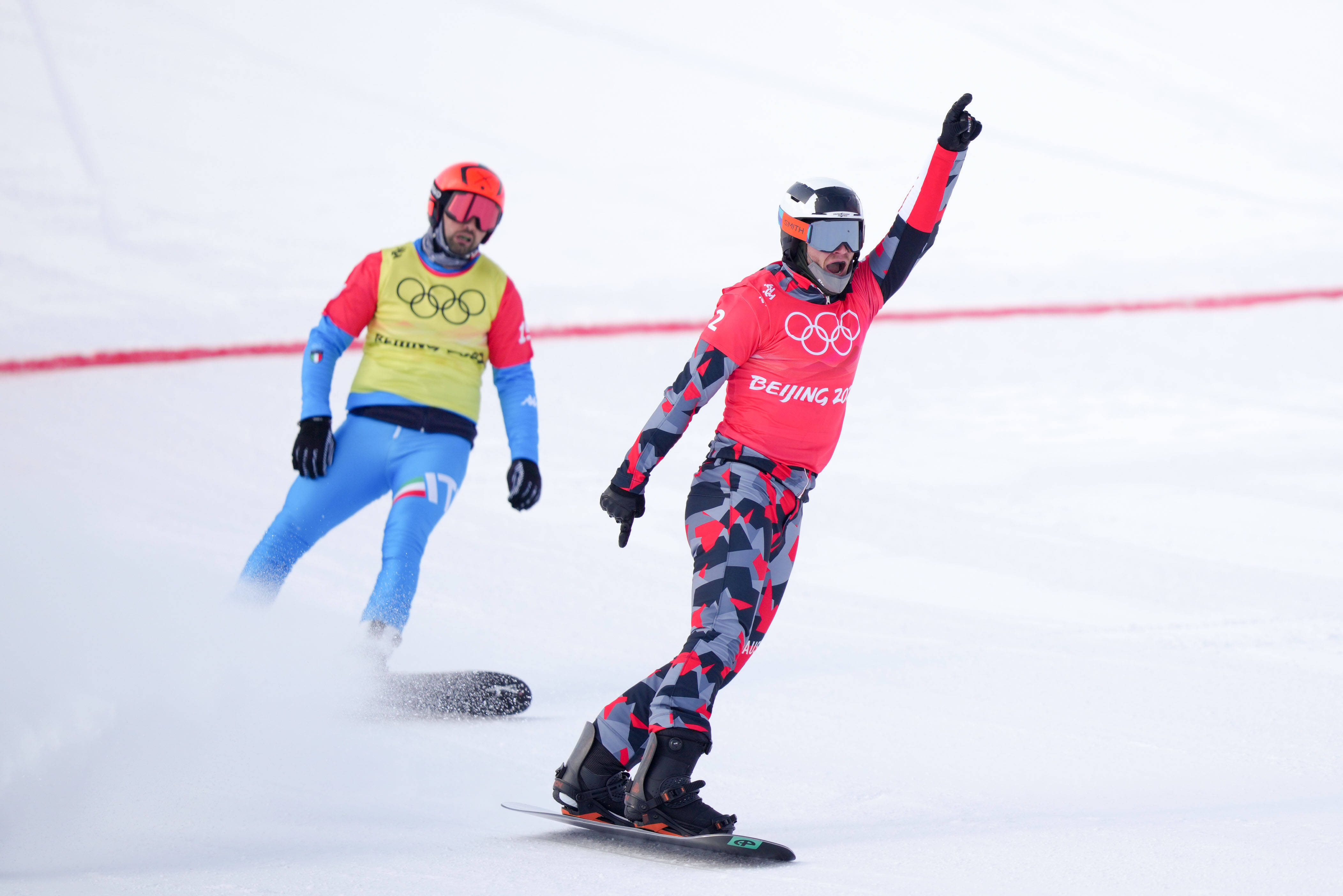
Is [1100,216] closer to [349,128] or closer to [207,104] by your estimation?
[349,128]

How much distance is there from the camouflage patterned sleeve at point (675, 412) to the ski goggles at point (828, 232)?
13.5 inches

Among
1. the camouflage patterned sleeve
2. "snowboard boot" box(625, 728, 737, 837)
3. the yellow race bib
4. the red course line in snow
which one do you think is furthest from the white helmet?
the red course line in snow

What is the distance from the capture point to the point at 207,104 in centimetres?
1096

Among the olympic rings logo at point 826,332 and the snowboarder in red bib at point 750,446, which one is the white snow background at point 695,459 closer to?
the snowboarder in red bib at point 750,446

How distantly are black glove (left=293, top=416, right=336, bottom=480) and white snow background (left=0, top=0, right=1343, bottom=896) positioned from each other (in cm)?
50

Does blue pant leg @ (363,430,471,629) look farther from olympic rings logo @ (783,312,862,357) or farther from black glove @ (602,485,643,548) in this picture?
olympic rings logo @ (783,312,862,357)

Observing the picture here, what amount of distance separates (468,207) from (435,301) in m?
0.33

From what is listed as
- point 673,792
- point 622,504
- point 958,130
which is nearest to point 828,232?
point 958,130

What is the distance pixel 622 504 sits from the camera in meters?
3.12

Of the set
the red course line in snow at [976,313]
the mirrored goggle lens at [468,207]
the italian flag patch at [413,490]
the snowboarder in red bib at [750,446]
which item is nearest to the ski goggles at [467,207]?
the mirrored goggle lens at [468,207]

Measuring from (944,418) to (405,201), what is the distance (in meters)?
4.99

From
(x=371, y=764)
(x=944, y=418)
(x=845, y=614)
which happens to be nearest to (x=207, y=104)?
(x=944, y=418)

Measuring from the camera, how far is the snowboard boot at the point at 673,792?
2807 millimetres

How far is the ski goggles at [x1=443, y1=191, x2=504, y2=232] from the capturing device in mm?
4398
